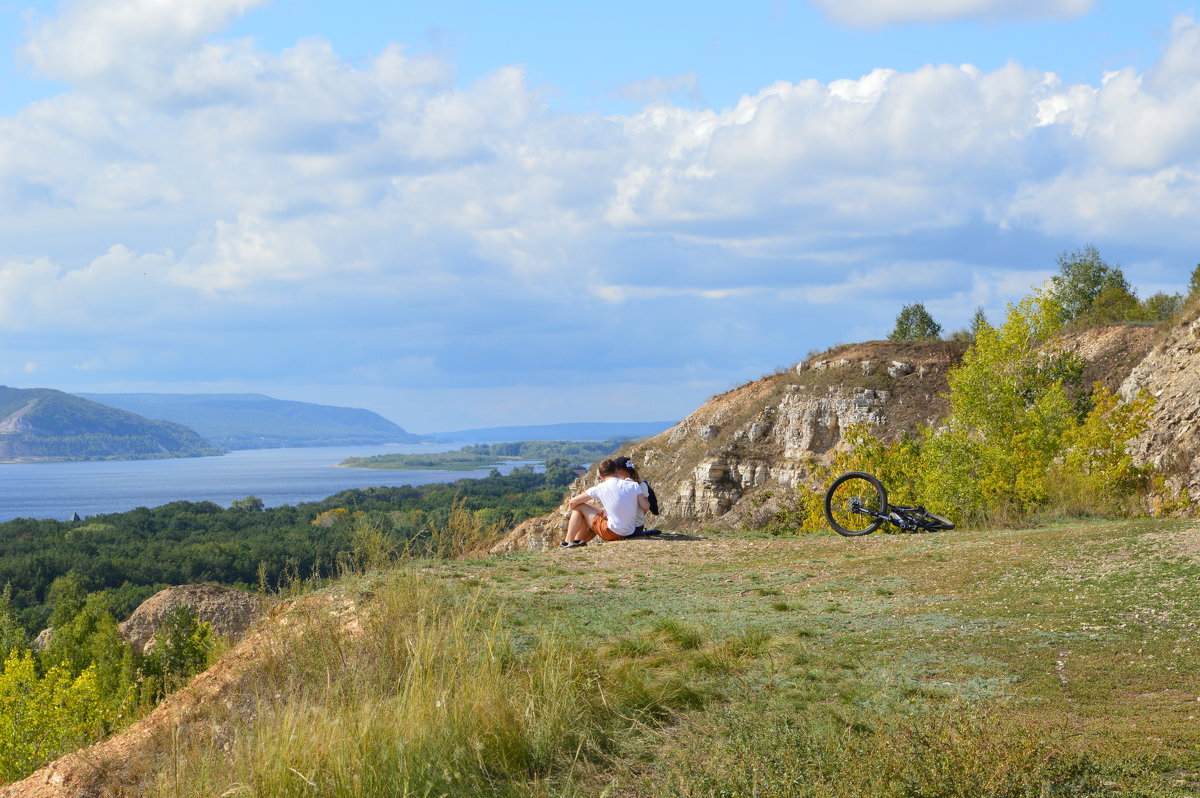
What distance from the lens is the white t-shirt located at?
12117 millimetres

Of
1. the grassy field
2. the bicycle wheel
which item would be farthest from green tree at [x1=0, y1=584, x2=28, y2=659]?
the grassy field

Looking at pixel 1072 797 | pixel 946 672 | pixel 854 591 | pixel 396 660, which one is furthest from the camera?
pixel 854 591

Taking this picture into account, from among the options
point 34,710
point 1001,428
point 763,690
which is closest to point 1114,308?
point 1001,428

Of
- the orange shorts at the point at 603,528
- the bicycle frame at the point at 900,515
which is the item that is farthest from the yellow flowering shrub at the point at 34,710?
the bicycle frame at the point at 900,515

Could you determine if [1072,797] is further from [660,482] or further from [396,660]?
[660,482]

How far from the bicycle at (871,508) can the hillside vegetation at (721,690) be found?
315 centimetres

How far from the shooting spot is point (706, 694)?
5375mm

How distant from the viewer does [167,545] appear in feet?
215

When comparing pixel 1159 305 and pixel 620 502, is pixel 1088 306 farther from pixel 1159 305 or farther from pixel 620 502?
pixel 620 502

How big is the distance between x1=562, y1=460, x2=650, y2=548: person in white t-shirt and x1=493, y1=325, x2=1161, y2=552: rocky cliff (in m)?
20.2

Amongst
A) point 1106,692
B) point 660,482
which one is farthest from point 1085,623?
point 660,482

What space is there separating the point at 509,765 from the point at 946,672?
274 cm

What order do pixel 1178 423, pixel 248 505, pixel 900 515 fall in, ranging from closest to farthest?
1. pixel 900 515
2. pixel 1178 423
3. pixel 248 505

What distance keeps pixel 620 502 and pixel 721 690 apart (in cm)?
668
